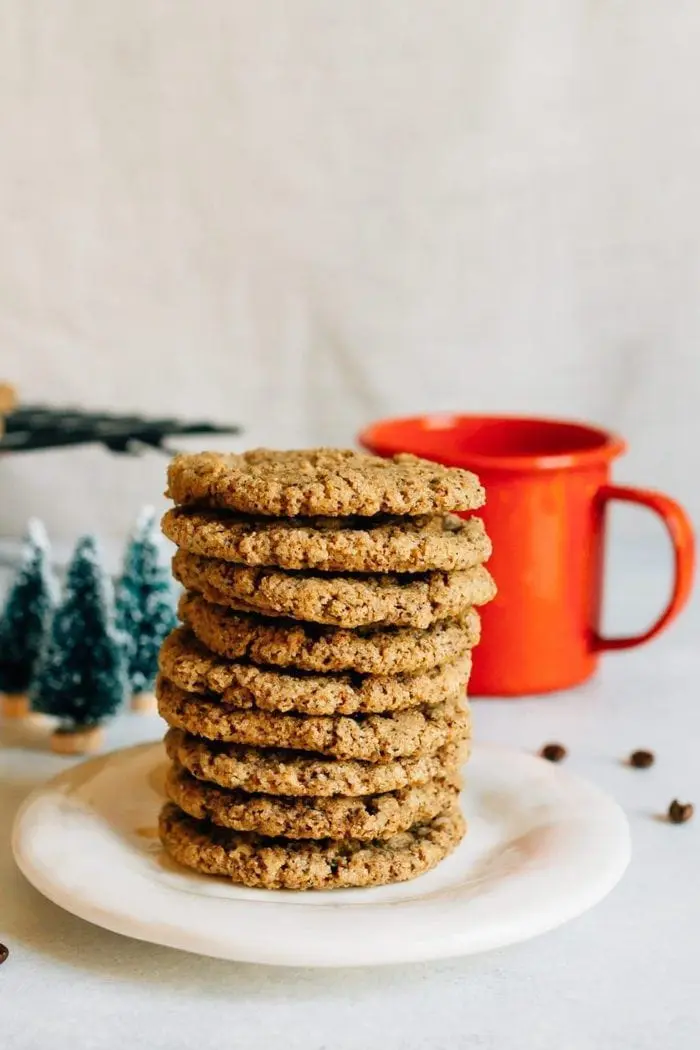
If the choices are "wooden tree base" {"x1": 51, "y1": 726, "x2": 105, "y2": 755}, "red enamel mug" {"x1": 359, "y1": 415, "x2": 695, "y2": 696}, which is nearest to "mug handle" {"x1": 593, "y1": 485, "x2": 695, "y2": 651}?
"red enamel mug" {"x1": 359, "y1": 415, "x2": 695, "y2": 696}

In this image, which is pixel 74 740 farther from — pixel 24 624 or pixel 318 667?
pixel 318 667

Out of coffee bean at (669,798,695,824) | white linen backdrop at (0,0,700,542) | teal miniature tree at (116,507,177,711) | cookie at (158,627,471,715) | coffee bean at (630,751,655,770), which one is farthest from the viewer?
white linen backdrop at (0,0,700,542)

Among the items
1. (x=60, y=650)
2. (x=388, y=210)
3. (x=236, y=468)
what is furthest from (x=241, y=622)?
(x=388, y=210)

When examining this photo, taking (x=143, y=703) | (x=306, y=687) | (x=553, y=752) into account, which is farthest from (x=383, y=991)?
(x=143, y=703)

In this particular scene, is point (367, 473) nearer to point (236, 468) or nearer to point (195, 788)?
point (236, 468)

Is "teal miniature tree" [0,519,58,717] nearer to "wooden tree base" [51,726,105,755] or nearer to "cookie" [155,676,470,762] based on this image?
"wooden tree base" [51,726,105,755]
